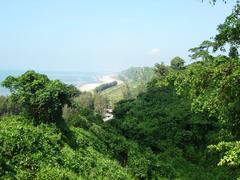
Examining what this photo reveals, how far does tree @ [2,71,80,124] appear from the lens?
24086 millimetres

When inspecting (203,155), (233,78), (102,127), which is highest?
(233,78)

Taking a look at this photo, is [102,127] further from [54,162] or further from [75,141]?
[54,162]

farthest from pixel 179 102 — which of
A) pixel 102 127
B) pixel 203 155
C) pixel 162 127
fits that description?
pixel 102 127

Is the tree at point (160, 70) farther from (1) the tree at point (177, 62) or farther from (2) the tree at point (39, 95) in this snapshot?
(2) the tree at point (39, 95)

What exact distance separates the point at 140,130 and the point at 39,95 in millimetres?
16357

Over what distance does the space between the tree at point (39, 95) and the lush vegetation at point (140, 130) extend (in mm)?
62

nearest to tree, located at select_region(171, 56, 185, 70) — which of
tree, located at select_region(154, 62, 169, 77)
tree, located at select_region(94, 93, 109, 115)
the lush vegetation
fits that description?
tree, located at select_region(154, 62, 169, 77)

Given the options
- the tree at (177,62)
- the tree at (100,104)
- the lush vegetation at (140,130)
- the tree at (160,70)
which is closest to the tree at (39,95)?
the lush vegetation at (140,130)

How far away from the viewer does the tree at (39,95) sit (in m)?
24.1

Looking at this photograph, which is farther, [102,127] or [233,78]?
[102,127]

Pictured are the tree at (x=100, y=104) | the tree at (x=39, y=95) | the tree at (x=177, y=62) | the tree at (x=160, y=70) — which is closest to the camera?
the tree at (x=39, y=95)

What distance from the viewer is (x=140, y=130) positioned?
3825cm

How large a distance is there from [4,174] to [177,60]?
2459 inches

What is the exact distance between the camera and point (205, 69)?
14.8 meters
